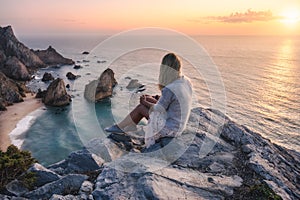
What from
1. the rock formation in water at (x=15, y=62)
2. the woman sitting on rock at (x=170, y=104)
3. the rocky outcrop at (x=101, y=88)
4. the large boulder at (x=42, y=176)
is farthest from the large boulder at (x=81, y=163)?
the rocky outcrop at (x=101, y=88)

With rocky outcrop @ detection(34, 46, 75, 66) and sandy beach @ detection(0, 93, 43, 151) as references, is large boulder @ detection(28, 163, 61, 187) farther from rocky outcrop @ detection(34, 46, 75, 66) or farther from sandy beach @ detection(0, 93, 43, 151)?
rocky outcrop @ detection(34, 46, 75, 66)

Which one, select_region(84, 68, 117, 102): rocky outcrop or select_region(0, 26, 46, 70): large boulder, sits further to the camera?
select_region(0, 26, 46, 70): large boulder

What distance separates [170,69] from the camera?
6.74 meters

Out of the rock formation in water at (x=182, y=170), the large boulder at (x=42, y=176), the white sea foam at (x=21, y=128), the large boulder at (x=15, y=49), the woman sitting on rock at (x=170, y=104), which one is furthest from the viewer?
the large boulder at (x=15, y=49)

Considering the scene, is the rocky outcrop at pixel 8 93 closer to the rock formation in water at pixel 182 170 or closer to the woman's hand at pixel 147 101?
the rock formation in water at pixel 182 170

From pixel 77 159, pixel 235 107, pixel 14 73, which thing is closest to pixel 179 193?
pixel 77 159

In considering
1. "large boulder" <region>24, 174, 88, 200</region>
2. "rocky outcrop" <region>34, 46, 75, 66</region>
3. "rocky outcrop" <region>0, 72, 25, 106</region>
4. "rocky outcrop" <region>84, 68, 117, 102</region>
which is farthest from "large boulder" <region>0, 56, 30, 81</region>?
"large boulder" <region>24, 174, 88, 200</region>

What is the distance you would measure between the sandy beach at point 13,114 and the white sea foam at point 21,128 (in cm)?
43

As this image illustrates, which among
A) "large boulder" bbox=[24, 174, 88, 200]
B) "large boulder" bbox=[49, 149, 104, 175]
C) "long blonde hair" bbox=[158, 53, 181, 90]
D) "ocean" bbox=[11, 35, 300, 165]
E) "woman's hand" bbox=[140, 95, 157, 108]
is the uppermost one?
"long blonde hair" bbox=[158, 53, 181, 90]

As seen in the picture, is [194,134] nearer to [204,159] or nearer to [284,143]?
[204,159]

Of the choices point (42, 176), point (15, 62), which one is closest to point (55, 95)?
point (15, 62)

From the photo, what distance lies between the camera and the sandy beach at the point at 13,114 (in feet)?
88.7

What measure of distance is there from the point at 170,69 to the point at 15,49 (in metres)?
74.9

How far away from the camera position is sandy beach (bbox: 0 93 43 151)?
27041 mm
